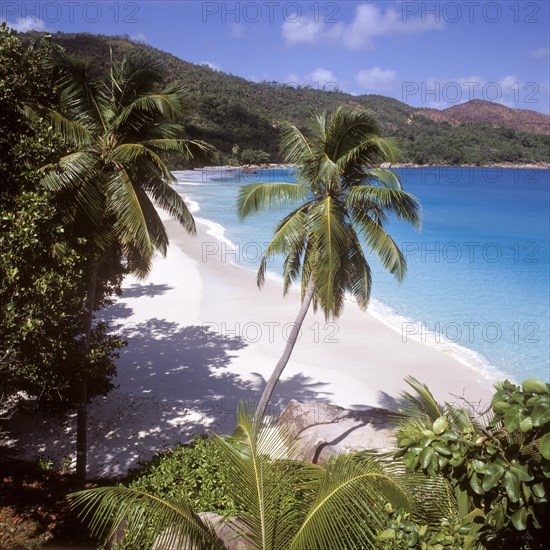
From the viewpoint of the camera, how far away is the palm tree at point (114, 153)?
7246mm

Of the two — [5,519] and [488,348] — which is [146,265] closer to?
[5,519]

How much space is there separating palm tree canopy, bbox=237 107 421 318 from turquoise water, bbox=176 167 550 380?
0.67m

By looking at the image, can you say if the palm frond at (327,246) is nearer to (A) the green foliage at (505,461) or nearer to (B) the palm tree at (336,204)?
(B) the palm tree at (336,204)

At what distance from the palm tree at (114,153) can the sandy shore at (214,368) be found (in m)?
2.23

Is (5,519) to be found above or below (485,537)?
below

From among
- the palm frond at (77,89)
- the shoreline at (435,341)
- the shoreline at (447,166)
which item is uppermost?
the shoreline at (447,166)

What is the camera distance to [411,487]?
13.1ft

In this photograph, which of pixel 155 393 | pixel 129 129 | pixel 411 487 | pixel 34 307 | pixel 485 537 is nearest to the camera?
pixel 485 537

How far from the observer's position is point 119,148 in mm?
7477

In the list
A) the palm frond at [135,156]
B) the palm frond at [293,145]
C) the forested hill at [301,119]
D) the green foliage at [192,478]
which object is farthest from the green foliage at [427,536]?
the forested hill at [301,119]

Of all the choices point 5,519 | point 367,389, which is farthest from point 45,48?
point 367,389

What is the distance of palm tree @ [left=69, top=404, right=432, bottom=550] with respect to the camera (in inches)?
140

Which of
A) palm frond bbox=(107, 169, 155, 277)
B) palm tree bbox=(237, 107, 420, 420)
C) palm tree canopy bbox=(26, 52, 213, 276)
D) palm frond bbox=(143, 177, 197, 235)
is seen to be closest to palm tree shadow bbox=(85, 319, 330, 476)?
palm tree bbox=(237, 107, 420, 420)

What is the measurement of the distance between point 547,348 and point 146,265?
15.6 m
